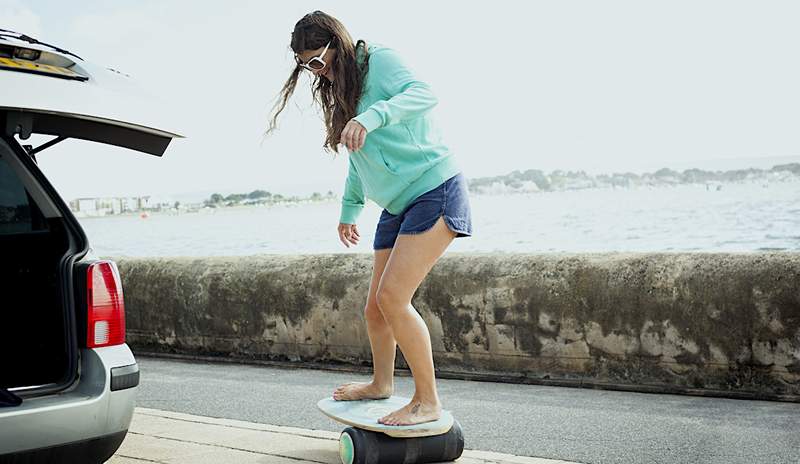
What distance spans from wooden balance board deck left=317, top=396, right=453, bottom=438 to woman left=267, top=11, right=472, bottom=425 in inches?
1.6

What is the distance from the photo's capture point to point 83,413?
3.02 metres

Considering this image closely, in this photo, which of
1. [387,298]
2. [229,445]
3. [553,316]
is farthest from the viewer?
[553,316]

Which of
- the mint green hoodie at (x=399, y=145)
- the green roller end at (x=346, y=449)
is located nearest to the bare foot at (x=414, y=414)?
the green roller end at (x=346, y=449)

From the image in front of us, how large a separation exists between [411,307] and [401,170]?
56cm

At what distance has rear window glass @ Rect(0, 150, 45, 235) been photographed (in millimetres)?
3377

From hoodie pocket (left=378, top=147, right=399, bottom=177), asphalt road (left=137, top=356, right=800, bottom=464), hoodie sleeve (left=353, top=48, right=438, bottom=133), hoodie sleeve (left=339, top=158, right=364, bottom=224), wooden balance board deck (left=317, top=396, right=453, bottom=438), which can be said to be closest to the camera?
hoodie sleeve (left=353, top=48, right=438, bottom=133)

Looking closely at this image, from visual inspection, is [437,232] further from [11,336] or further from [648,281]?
[648,281]

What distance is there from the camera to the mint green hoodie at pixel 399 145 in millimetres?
3625

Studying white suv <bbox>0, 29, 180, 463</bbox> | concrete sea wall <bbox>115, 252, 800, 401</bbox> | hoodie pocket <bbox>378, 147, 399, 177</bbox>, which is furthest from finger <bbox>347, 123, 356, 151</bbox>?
concrete sea wall <bbox>115, 252, 800, 401</bbox>

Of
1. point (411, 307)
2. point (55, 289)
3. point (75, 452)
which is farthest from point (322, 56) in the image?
point (75, 452)

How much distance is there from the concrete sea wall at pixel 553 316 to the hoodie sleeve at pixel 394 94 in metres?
2.42

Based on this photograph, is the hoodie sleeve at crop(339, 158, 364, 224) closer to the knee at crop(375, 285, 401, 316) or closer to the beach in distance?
A: the knee at crop(375, 285, 401, 316)

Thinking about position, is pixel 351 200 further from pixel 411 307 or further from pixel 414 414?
pixel 414 414

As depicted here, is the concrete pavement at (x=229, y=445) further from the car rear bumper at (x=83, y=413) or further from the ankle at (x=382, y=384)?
the car rear bumper at (x=83, y=413)
